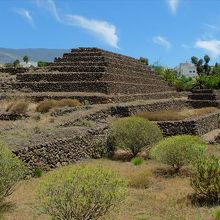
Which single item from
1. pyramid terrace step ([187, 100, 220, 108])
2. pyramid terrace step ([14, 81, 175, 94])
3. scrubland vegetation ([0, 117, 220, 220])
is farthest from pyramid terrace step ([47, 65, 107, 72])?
scrubland vegetation ([0, 117, 220, 220])

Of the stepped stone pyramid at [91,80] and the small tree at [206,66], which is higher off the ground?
the small tree at [206,66]

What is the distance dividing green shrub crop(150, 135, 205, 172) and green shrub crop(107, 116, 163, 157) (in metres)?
2.57

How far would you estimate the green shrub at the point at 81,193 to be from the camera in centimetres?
816

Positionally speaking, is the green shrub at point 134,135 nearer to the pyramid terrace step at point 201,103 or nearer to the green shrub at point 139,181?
the green shrub at point 139,181

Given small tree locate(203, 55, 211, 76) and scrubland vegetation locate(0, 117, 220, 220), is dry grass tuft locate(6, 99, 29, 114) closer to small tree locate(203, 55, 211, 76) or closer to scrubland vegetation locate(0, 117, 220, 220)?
scrubland vegetation locate(0, 117, 220, 220)

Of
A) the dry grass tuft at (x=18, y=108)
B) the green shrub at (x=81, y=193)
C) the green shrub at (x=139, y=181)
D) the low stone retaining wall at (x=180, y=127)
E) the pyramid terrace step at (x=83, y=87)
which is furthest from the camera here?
the pyramid terrace step at (x=83, y=87)

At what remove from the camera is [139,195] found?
11523 millimetres

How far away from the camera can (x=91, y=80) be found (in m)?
31.2

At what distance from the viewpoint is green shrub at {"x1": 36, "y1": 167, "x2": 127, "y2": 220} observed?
8.16m

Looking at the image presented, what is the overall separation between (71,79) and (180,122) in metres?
13.0

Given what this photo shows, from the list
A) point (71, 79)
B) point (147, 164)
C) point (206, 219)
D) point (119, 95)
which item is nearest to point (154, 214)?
point (206, 219)

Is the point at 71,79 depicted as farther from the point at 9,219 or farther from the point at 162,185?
the point at 9,219

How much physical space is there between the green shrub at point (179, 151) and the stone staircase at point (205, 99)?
75.1 feet

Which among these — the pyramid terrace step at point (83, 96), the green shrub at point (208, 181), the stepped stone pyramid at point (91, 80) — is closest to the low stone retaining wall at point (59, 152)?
the green shrub at point (208, 181)
